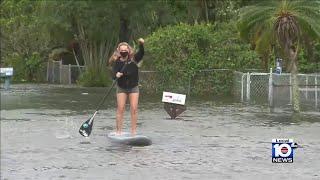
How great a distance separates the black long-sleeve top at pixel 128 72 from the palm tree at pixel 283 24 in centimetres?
626

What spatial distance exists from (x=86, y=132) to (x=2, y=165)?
118 inches

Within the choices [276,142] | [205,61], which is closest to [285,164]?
[276,142]

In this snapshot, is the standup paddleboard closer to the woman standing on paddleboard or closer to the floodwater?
the floodwater

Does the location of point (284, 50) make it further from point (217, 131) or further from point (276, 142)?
point (276, 142)

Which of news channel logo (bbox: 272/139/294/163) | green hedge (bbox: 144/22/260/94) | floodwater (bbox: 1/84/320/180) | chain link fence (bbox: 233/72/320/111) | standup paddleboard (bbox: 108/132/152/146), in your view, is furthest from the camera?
green hedge (bbox: 144/22/260/94)

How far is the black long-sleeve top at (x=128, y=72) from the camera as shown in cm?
1125

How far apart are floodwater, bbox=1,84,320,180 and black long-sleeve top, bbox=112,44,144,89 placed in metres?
1.11

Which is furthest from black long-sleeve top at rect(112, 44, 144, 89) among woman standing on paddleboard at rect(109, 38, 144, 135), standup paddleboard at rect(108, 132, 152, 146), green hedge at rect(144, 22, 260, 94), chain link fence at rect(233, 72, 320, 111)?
green hedge at rect(144, 22, 260, 94)

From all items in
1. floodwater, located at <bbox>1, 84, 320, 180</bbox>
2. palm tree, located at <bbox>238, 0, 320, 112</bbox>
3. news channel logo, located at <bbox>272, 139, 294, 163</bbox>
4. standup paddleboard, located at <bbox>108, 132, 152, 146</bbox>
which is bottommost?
floodwater, located at <bbox>1, 84, 320, 180</bbox>

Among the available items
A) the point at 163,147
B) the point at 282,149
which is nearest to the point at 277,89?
the point at 163,147

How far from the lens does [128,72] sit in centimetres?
1126

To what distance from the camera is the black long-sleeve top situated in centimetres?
1125

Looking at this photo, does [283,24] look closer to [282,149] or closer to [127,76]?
[127,76]

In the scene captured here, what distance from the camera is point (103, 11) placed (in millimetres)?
33156
